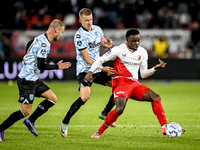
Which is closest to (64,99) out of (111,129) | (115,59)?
(111,129)

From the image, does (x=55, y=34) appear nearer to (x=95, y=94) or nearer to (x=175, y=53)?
(x=95, y=94)

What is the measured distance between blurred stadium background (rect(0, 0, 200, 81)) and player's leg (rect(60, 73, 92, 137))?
899cm

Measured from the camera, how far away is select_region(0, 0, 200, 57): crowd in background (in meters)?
18.2

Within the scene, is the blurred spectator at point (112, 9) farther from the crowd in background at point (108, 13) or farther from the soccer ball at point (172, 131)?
the soccer ball at point (172, 131)

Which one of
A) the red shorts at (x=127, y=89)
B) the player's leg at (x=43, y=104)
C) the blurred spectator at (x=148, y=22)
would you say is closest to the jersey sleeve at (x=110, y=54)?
the red shorts at (x=127, y=89)

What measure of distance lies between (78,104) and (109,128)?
99cm

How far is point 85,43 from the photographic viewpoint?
22.4 feet

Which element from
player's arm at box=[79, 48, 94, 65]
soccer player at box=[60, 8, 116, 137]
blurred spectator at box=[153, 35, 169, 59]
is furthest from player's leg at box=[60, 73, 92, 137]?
blurred spectator at box=[153, 35, 169, 59]

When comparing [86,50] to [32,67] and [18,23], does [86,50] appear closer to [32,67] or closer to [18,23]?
[32,67]

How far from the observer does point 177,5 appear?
2006cm

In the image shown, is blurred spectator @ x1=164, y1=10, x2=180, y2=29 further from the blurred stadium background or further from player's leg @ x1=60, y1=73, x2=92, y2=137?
player's leg @ x1=60, y1=73, x2=92, y2=137

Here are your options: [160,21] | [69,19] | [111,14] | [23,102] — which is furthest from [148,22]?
[23,102]

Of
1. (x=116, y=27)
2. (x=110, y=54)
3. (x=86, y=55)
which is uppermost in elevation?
(x=110, y=54)

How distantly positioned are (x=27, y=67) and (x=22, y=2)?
14.4 meters
